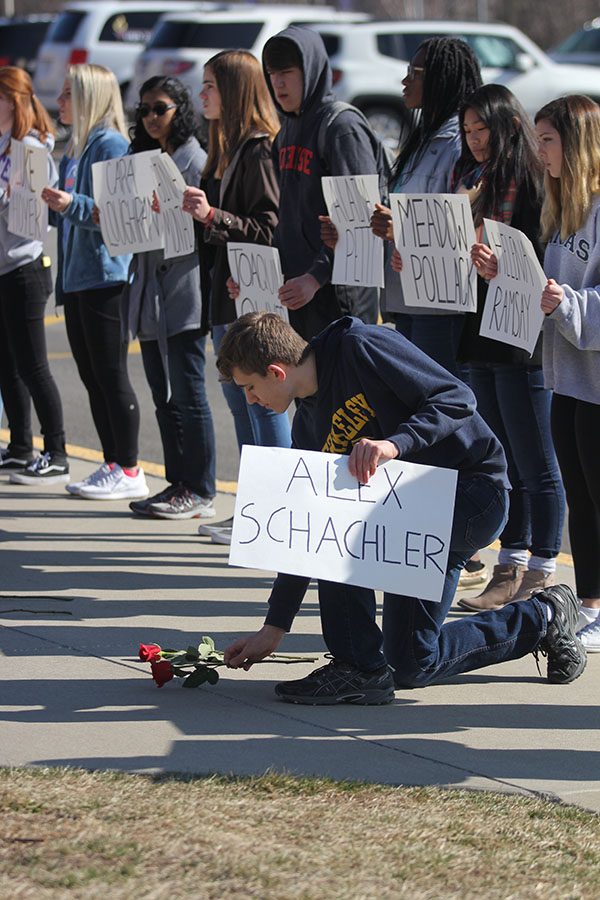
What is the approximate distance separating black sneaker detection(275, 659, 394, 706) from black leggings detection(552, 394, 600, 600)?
97cm

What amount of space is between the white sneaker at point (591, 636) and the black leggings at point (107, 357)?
117 inches

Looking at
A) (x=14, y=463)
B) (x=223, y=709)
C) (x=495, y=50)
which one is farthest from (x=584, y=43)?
(x=223, y=709)

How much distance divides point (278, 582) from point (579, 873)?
58.6 inches

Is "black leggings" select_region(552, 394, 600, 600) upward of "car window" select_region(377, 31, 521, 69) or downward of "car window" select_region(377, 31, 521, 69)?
downward

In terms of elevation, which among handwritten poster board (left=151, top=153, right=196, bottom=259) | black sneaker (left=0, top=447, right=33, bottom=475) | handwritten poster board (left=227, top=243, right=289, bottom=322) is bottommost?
black sneaker (left=0, top=447, right=33, bottom=475)

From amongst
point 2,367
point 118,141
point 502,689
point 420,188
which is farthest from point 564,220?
point 2,367

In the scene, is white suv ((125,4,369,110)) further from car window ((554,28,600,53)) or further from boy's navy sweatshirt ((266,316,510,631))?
boy's navy sweatshirt ((266,316,510,631))

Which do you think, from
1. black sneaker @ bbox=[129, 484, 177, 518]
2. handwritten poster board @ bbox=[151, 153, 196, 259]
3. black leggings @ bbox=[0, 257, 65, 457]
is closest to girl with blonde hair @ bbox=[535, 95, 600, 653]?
handwritten poster board @ bbox=[151, 153, 196, 259]

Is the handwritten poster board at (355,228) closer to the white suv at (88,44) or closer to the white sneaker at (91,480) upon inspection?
the white sneaker at (91,480)

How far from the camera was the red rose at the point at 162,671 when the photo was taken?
4816 mm

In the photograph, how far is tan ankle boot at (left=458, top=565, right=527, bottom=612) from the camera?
5.87 meters

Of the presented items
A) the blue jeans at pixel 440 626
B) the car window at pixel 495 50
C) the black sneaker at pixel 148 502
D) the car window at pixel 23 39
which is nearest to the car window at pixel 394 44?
the car window at pixel 495 50

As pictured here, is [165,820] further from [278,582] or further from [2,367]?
[2,367]

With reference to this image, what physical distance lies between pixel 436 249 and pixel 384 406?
4.87ft
